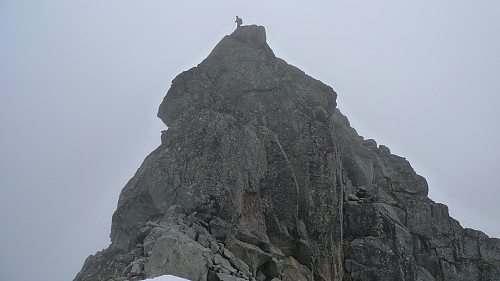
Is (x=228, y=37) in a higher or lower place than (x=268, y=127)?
higher

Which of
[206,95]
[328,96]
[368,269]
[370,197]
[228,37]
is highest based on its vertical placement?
[228,37]

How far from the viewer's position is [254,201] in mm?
26797

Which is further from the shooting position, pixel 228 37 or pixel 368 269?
pixel 228 37

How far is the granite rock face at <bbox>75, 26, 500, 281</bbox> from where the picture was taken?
2166cm

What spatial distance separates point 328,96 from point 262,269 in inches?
705

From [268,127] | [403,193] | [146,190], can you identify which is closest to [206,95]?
[268,127]

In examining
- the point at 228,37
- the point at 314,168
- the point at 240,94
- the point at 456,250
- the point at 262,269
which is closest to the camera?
the point at 262,269

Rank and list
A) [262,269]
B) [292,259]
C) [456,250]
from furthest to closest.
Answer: [456,250] < [292,259] < [262,269]

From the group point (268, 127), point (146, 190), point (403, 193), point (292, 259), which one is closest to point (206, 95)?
point (268, 127)

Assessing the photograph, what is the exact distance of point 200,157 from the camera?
2627cm

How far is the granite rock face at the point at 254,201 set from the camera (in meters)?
21.7

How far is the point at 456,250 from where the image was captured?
131ft

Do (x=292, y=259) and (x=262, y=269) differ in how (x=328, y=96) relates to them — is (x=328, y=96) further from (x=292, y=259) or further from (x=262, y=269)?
(x=262, y=269)

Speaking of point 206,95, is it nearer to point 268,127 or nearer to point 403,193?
point 268,127
